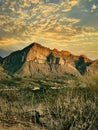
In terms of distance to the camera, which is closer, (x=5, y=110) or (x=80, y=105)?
(x=80, y=105)

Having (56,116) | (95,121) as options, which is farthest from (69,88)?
Answer: (95,121)

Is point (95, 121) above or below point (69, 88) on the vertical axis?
below

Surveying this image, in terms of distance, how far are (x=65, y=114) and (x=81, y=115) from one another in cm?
57

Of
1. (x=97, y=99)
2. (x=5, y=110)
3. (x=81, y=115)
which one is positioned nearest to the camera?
(x=81, y=115)

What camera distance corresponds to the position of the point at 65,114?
10.5 metres

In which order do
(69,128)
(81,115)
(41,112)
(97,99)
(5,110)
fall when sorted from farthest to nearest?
1. (5,110)
2. (41,112)
3. (97,99)
4. (81,115)
5. (69,128)

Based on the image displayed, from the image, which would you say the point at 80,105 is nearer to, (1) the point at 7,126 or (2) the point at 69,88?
(2) the point at 69,88

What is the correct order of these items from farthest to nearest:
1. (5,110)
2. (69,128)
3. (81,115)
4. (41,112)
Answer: (5,110), (41,112), (81,115), (69,128)

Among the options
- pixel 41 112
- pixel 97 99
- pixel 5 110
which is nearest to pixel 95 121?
pixel 97 99

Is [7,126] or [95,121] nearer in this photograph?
[95,121]

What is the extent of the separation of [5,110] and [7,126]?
79.3 inches

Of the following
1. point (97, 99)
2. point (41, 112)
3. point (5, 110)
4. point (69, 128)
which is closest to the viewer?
point (69, 128)

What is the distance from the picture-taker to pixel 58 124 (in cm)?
978

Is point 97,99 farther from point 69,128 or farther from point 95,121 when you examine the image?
point 69,128
